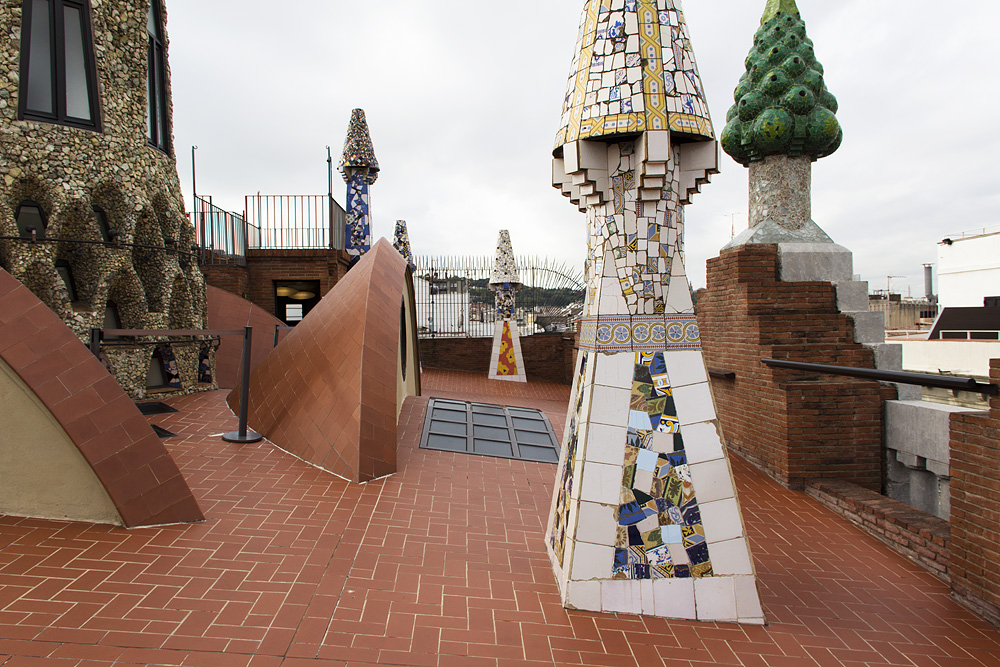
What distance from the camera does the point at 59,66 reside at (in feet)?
22.4

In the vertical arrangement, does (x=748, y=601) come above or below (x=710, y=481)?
below

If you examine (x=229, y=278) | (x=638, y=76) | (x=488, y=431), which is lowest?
(x=488, y=431)

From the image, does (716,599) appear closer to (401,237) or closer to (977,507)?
(977,507)

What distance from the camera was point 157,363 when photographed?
8195mm

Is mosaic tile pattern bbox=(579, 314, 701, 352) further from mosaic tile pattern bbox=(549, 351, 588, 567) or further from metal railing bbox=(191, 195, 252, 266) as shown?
metal railing bbox=(191, 195, 252, 266)

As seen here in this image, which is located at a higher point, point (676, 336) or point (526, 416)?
point (676, 336)

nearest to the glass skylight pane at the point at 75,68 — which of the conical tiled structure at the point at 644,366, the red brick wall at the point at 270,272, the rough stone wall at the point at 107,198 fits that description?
the rough stone wall at the point at 107,198

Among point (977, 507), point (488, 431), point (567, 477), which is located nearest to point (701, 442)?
point (567, 477)

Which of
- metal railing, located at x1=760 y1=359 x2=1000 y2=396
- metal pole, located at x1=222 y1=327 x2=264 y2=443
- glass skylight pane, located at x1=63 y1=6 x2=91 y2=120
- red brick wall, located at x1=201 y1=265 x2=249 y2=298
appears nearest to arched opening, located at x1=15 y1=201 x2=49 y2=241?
glass skylight pane, located at x1=63 y1=6 x2=91 y2=120

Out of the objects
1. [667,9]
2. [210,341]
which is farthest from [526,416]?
[667,9]

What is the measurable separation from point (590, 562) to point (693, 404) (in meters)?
1.07

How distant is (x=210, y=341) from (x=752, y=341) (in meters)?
7.86

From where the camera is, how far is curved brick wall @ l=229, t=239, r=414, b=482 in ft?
17.1

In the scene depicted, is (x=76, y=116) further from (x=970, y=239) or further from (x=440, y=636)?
(x=970, y=239)
